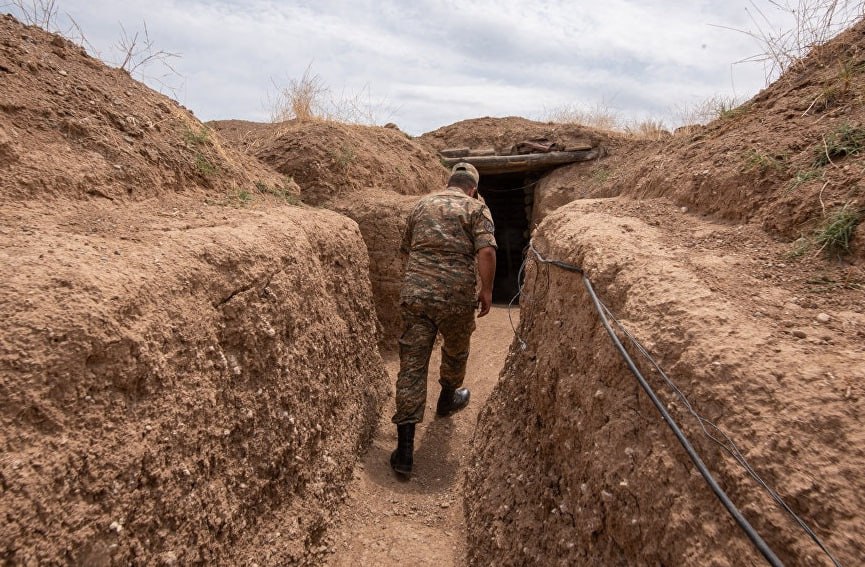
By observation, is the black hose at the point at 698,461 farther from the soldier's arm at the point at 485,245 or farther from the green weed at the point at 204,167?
the green weed at the point at 204,167

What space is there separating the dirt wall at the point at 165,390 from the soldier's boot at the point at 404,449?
34 cm

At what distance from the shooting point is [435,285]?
3.83 m

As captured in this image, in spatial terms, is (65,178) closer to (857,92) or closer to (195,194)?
(195,194)

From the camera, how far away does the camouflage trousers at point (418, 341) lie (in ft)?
12.3

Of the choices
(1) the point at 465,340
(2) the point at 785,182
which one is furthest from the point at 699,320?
(1) the point at 465,340

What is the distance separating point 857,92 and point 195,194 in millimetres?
4015

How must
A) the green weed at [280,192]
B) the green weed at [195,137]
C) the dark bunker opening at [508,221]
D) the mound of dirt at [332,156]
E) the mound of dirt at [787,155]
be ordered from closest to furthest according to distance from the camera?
the mound of dirt at [787,155], the green weed at [195,137], the green weed at [280,192], the mound of dirt at [332,156], the dark bunker opening at [508,221]

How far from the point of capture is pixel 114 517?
1.62 meters

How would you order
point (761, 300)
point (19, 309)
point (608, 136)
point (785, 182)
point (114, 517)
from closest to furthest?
point (19, 309), point (114, 517), point (761, 300), point (785, 182), point (608, 136)

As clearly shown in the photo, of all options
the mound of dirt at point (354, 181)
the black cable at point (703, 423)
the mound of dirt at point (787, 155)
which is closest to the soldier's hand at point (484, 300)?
the mound of dirt at point (787, 155)

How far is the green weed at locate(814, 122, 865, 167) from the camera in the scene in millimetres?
2404

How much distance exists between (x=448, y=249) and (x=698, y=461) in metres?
2.67

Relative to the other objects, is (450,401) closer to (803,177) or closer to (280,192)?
(280,192)

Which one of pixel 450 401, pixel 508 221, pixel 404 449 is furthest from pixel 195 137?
pixel 508 221
